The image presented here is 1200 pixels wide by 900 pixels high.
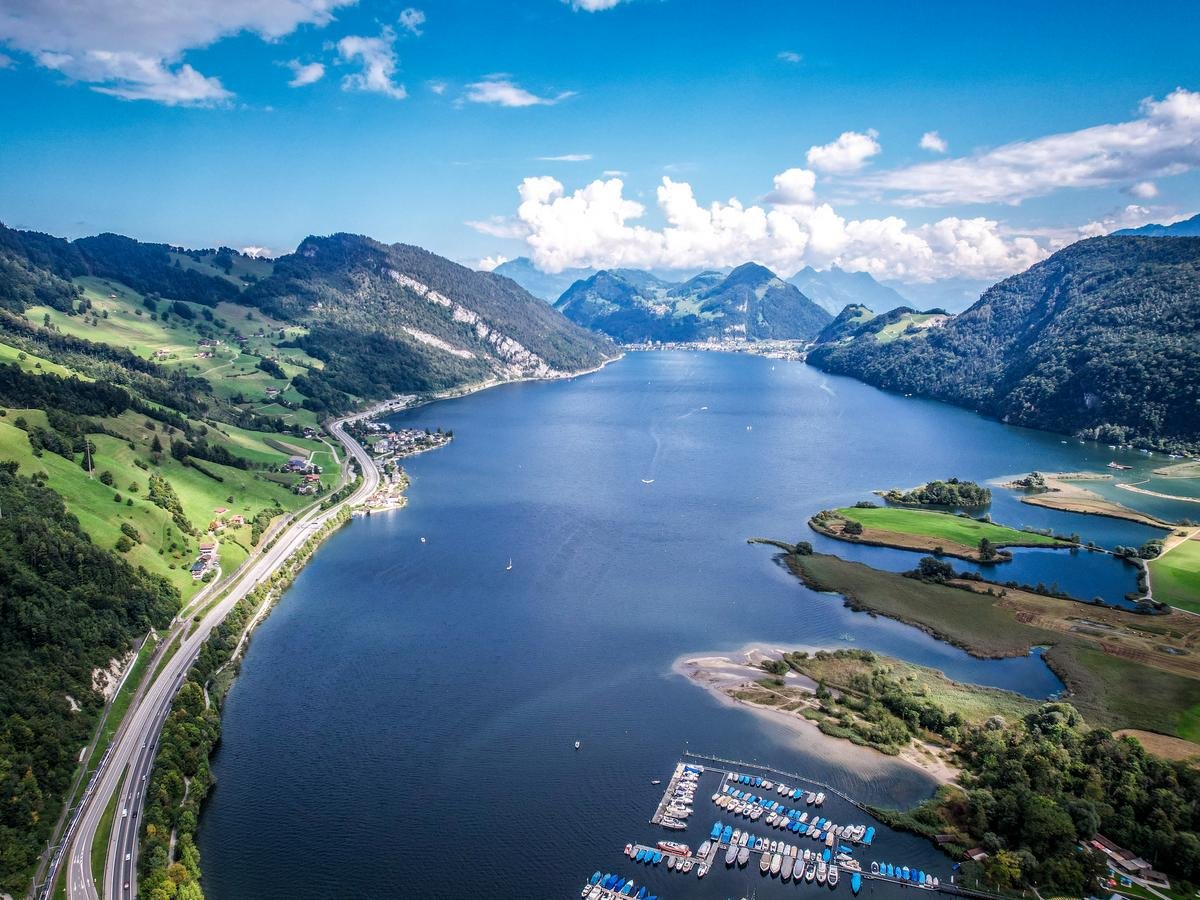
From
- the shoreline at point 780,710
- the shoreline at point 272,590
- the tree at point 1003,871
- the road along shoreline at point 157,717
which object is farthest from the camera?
the shoreline at point 272,590

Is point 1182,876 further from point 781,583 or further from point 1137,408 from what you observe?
point 1137,408

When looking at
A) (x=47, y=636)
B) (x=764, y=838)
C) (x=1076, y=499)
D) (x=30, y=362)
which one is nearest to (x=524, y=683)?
(x=764, y=838)

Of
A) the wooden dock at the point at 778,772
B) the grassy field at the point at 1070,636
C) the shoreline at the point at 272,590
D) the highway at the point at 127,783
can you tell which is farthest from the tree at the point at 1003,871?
the highway at the point at 127,783

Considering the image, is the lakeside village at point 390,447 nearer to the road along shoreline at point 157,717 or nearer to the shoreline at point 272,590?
the shoreline at point 272,590

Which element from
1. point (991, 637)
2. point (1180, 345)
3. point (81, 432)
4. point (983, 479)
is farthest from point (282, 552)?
point (1180, 345)

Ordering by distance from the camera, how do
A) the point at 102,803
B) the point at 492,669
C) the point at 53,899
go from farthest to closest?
the point at 492,669 → the point at 102,803 → the point at 53,899

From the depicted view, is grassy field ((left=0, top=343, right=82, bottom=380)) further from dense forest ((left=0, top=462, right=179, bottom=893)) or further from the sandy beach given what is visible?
the sandy beach

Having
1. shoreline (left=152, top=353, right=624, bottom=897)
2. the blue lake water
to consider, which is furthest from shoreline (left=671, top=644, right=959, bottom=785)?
shoreline (left=152, top=353, right=624, bottom=897)

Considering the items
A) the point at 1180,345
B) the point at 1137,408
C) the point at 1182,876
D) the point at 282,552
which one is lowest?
the point at 1182,876
